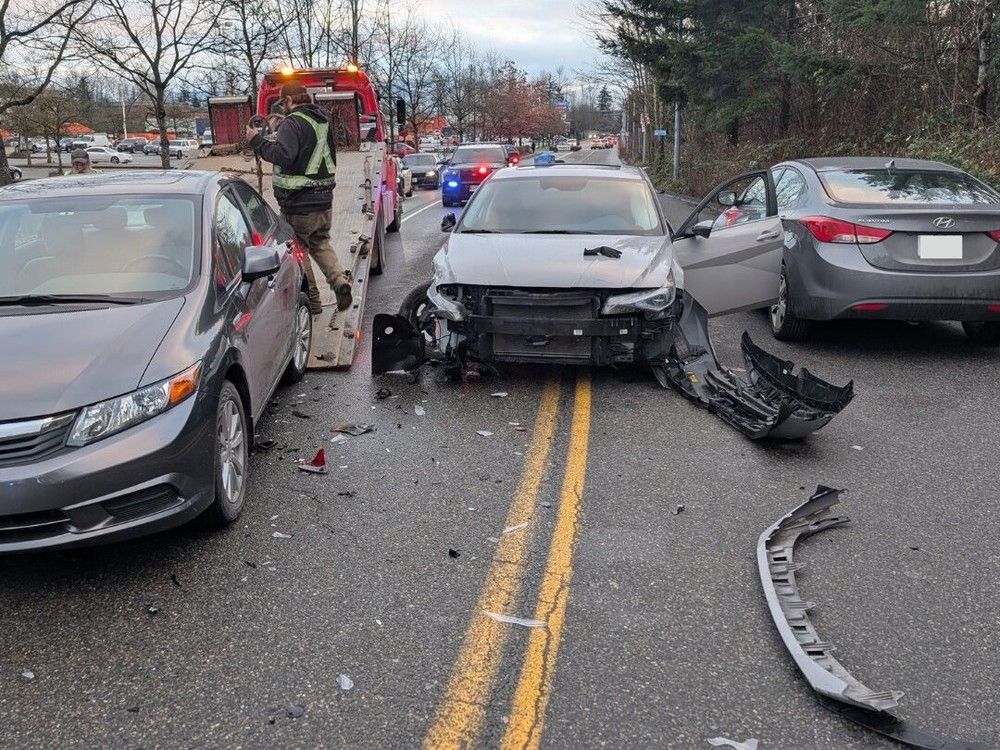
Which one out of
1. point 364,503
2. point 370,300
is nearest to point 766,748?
point 364,503

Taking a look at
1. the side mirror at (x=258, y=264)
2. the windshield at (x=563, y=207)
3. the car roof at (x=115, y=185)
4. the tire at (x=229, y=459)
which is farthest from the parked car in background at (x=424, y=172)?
the tire at (x=229, y=459)

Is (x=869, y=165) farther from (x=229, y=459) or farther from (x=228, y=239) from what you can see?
(x=229, y=459)

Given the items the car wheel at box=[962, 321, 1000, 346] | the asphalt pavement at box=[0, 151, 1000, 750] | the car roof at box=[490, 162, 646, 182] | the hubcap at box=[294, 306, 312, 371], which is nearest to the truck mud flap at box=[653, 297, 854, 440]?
the asphalt pavement at box=[0, 151, 1000, 750]

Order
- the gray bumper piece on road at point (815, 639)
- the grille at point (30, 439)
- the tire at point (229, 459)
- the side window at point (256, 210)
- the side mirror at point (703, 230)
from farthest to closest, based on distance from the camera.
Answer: the side mirror at point (703, 230) → the side window at point (256, 210) → the tire at point (229, 459) → the grille at point (30, 439) → the gray bumper piece on road at point (815, 639)

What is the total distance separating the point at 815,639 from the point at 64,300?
3.67 meters

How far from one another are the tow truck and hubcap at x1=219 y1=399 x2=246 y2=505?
8.44 feet

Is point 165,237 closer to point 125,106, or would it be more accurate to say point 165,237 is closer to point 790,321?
point 790,321

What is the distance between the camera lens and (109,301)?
415cm

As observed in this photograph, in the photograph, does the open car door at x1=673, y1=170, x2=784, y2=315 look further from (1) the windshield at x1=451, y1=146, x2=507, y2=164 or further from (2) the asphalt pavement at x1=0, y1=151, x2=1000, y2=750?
(1) the windshield at x1=451, y1=146, x2=507, y2=164

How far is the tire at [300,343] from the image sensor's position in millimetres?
6279

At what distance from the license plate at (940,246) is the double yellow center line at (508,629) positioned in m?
3.67

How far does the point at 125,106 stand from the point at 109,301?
101m

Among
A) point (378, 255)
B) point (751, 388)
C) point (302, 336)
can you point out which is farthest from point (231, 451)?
point (378, 255)

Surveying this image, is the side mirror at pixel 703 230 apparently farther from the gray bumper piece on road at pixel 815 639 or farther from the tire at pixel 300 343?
the gray bumper piece on road at pixel 815 639
